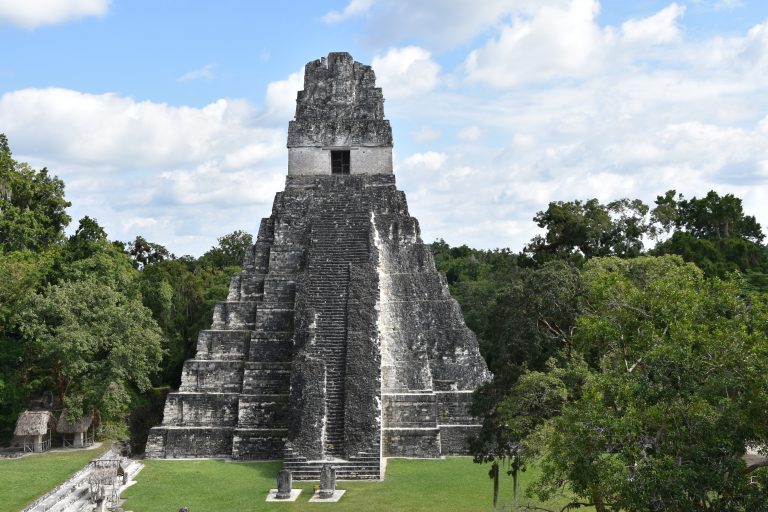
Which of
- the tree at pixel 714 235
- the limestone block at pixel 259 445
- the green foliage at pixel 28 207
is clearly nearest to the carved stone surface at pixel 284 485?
the limestone block at pixel 259 445

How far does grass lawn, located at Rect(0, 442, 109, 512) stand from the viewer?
1453 centimetres

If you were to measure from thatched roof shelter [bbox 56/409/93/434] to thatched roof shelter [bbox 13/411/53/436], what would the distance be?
54 centimetres

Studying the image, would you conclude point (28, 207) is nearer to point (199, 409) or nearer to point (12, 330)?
point (12, 330)

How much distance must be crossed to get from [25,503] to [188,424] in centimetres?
448

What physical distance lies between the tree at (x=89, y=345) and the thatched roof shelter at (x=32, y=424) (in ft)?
2.21

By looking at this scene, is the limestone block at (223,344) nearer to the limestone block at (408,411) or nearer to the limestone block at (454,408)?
the limestone block at (408,411)

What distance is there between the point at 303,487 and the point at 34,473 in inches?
224

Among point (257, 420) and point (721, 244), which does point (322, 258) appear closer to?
point (257, 420)

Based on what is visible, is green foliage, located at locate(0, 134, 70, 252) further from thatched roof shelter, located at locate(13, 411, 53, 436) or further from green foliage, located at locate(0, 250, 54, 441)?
thatched roof shelter, located at locate(13, 411, 53, 436)

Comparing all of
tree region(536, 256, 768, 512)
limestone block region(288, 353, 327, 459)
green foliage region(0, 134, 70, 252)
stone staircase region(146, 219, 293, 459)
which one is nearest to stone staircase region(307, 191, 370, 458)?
limestone block region(288, 353, 327, 459)

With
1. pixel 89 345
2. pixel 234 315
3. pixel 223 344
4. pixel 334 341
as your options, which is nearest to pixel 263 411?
pixel 334 341

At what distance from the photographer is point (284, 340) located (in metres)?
19.0

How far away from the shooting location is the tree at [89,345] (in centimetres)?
1983

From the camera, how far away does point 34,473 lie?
1669 centimetres
